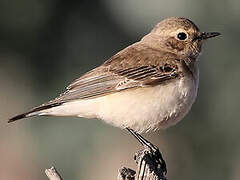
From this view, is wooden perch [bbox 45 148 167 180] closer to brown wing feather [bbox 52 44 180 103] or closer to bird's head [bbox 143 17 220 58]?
brown wing feather [bbox 52 44 180 103]

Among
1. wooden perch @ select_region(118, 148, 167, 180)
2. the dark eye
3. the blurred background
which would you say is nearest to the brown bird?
the dark eye

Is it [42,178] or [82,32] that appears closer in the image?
[42,178]

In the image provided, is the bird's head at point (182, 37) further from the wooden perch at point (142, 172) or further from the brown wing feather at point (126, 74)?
the wooden perch at point (142, 172)

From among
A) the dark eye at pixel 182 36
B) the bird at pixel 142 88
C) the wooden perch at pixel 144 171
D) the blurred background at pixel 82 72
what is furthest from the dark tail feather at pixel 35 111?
the blurred background at pixel 82 72

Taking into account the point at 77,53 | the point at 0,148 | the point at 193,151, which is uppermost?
the point at 77,53

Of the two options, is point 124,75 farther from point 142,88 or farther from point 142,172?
point 142,172

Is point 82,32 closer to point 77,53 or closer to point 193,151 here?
point 77,53

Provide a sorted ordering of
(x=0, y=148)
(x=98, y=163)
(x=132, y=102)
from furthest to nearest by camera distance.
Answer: (x=0, y=148) → (x=98, y=163) → (x=132, y=102)

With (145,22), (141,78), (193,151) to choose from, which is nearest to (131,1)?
(145,22)
